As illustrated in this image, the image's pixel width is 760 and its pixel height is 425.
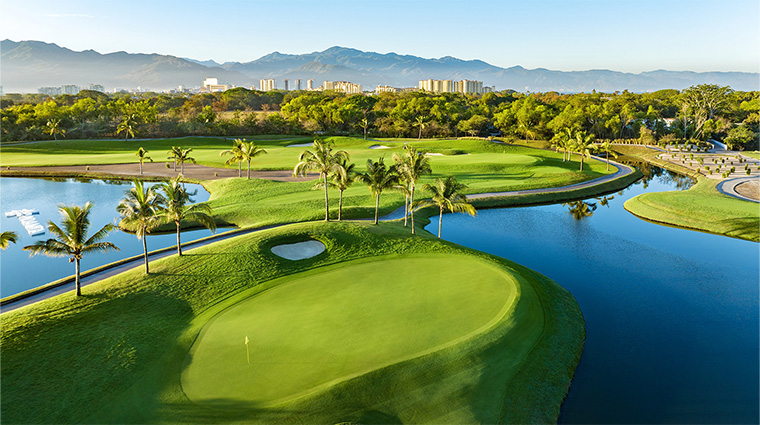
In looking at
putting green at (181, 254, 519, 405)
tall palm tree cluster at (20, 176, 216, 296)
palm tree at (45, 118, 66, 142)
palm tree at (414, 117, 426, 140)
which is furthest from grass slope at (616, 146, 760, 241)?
palm tree at (45, 118, 66, 142)

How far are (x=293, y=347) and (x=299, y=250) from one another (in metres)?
13.3

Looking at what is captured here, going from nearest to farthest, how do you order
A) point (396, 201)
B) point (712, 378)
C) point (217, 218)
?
point (712, 378), point (217, 218), point (396, 201)

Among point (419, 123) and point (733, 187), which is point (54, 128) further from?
point (733, 187)

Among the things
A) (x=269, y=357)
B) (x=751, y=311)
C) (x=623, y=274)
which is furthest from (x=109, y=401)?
(x=751, y=311)

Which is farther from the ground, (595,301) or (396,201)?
(396,201)

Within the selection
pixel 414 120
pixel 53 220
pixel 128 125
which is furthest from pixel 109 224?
pixel 414 120

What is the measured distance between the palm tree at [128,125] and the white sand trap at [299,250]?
285 feet

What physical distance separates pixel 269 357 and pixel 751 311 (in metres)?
29.1

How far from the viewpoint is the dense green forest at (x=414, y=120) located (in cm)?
10581

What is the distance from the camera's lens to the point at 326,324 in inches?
Result: 820

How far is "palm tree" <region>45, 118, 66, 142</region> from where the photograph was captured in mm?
97938

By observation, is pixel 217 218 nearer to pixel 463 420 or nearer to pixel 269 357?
pixel 269 357

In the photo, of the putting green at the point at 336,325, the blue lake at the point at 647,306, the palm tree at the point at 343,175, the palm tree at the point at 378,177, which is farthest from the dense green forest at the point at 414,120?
the putting green at the point at 336,325

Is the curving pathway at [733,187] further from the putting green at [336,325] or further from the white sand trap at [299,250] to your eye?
Answer: the white sand trap at [299,250]
